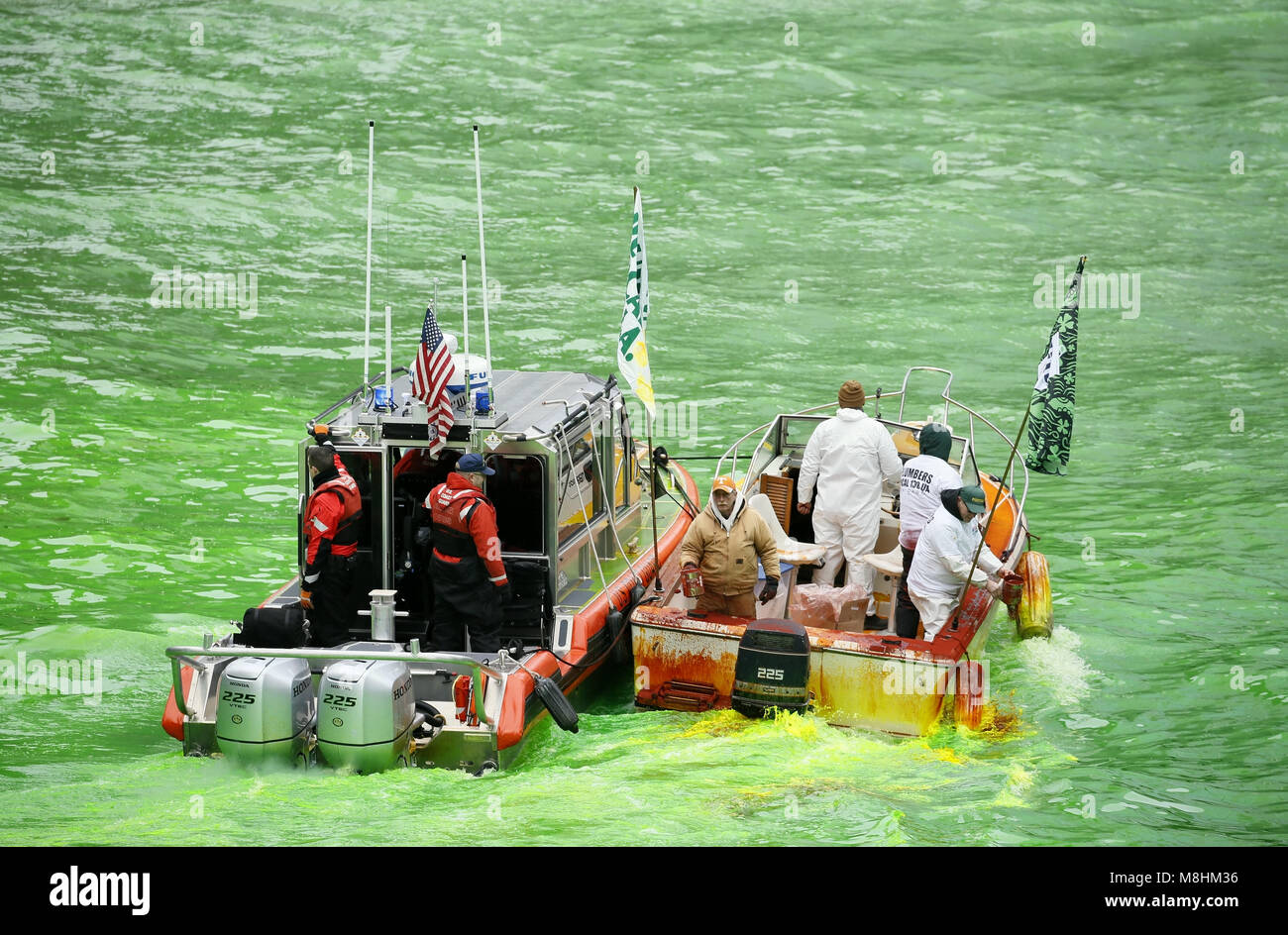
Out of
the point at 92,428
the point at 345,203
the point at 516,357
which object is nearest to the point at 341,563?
the point at 92,428

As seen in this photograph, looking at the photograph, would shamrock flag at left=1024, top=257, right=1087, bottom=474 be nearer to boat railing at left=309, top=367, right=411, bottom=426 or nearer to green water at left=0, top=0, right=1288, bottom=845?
green water at left=0, top=0, right=1288, bottom=845

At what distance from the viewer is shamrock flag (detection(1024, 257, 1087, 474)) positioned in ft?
31.8

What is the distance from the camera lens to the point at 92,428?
1756 centimetres

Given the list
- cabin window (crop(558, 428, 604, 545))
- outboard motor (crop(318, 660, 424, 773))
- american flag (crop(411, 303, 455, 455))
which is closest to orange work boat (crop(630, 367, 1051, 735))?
cabin window (crop(558, 428, 604, 545))

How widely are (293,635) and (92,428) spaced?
356 inches

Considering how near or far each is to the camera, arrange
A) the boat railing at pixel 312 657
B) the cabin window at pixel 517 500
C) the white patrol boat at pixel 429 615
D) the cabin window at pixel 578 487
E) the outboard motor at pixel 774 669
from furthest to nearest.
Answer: the cabin window at pixel 578 487
the cabin window at pixel 517 500
the outboard motor at pixel 774 669
the boat railing at pixel 312 657
the white patrol boat at pixel 429 615

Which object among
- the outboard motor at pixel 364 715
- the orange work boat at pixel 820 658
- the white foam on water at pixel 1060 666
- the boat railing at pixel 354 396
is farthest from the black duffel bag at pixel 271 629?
the white foam on water at pixel 1060 666

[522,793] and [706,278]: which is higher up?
[706,278]

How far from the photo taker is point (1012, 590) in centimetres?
1153

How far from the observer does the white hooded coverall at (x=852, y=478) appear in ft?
35.4

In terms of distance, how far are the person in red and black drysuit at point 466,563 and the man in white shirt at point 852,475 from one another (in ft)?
8.20

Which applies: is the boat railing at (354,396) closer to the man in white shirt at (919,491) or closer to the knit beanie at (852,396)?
the knit beanie at (852,396)

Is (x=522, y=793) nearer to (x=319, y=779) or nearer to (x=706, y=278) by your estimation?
(x=319, y=779)

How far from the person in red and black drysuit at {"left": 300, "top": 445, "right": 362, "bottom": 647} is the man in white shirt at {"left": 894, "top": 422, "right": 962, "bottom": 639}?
3.60 metres
